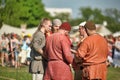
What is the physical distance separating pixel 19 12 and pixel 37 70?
67309mm

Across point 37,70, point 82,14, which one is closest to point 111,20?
point 82,14

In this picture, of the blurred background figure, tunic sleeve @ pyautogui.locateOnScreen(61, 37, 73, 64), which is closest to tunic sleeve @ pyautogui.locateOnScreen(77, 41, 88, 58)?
tunic sleeve @ pyautogui.locateOnScreen(61, 37, 73, 64)

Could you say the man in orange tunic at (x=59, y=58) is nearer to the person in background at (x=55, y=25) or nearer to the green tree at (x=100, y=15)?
the person in background at (x=55, y=25)

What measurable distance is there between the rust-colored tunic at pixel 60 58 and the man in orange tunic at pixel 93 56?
33cm

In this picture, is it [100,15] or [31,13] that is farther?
[100,15]

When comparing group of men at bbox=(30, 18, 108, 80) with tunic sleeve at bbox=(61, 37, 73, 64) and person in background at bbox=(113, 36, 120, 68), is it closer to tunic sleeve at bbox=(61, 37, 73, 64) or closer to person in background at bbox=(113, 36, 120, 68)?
tunic sleeve at bbox=(61, 37, 73, 64)

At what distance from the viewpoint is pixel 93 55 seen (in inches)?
372

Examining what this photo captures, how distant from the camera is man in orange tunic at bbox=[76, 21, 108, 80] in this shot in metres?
9.42

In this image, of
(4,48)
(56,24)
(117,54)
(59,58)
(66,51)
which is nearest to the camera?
(66,51)

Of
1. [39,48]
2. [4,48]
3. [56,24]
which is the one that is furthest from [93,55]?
[4,48]

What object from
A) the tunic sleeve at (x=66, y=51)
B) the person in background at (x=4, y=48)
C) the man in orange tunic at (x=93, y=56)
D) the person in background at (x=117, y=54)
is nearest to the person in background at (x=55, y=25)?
the tunic sleeve at (x=66, y=51)

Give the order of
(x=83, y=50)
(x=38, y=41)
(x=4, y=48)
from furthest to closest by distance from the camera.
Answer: (x=4, y=48) → (x=38, y=41) → (x=83, y=50)

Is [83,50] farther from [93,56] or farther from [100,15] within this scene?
[100,15]

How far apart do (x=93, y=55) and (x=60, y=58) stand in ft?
2.34
